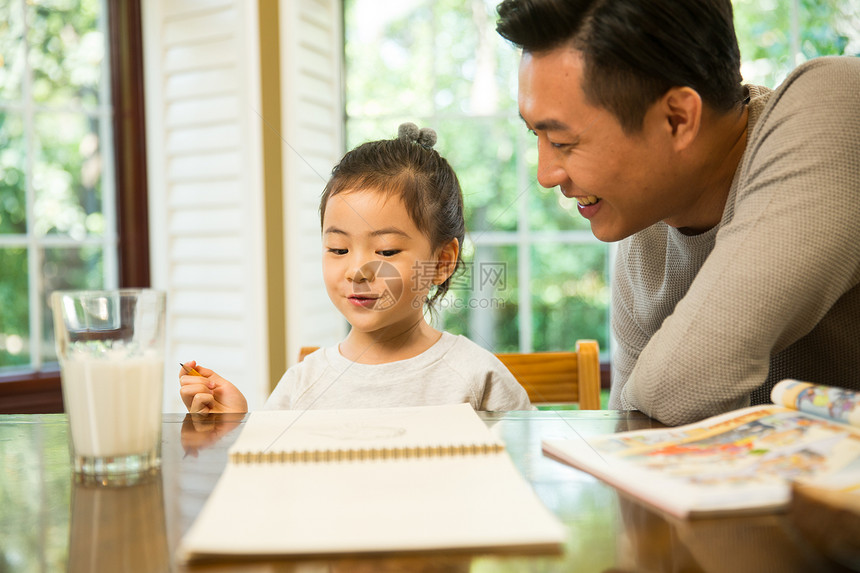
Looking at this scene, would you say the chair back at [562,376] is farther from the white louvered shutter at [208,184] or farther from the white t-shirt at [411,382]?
the white louvered shutter at [208,184]

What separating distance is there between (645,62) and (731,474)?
25.8 inches

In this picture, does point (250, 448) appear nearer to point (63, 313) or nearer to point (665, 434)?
point (63, 313)

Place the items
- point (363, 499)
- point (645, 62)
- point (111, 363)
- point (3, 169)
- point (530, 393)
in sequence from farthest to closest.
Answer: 1. point (3, 169)
2. point (530, 393)
3. point (645, 62)
4. point (111, 363)
5. point (363, 499)

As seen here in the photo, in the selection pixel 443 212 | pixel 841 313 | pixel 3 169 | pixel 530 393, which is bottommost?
pixel 530 393

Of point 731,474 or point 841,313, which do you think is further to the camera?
point 841,313

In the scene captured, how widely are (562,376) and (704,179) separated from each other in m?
0.42

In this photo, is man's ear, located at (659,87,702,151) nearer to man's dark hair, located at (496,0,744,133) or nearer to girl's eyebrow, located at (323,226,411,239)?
man's dark hair, located at (496,0,744,133)

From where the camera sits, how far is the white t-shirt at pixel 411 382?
1176 mm

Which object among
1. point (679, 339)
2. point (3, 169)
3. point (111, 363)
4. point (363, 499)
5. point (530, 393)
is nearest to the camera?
point (363, 499)

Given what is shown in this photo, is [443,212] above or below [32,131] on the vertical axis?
below

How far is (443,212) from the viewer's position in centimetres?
132

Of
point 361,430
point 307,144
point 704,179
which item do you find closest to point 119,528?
point 361,430

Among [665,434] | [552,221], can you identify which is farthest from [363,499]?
[552,221]

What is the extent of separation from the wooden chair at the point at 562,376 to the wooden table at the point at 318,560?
1.76 feet
